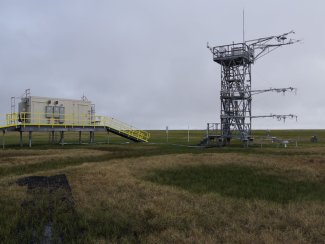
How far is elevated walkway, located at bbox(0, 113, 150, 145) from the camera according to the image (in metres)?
33.2

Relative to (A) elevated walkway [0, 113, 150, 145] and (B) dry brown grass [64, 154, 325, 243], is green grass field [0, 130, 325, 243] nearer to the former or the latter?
(B) dry brown grass [64, 154, 325, 243]

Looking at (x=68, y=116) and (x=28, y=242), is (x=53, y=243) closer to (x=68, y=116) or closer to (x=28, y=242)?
(x=28, y=242)

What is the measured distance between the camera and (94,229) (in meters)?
7.71

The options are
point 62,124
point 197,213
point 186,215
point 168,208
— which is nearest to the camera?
point 186,215

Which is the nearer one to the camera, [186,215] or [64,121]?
[186,215]

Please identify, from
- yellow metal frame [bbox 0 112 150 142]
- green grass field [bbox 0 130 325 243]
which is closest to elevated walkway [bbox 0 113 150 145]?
yellow metal frame [bbox 0 112 150 142]

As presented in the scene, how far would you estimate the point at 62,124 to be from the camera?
36.5 metres

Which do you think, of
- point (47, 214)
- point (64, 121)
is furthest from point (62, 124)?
point (47, 214)

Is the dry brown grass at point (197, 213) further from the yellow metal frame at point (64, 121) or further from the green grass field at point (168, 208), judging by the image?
the yellow metal frame at point (64, 121)

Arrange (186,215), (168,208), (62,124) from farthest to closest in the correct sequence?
1. (62,124)
2. (168,208)
3. (186,215)

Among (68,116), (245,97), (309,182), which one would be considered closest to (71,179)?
(309,182)

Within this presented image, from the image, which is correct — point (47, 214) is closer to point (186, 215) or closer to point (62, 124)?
point (186, 215)

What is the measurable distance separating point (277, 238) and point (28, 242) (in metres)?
5.73

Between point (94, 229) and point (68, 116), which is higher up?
point (68, 116)
